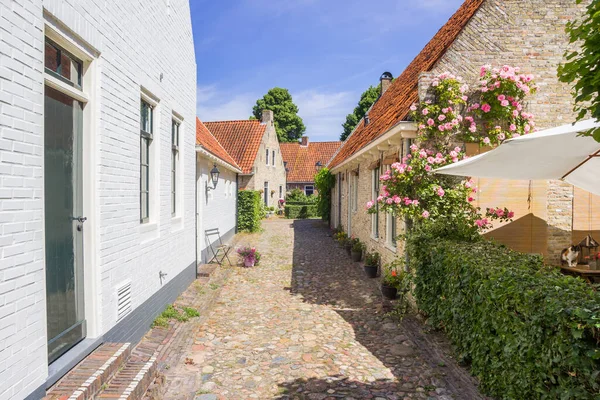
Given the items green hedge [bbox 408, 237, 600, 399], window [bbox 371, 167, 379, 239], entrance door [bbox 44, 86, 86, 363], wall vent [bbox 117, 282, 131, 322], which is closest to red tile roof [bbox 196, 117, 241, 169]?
window [bbox 371, 167, 379, 239]

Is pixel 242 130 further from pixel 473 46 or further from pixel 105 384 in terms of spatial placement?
pixel 105 384

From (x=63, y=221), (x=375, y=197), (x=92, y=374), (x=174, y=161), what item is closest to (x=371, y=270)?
(x=375, y=197)

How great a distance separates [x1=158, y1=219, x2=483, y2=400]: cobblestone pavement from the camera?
444 cm

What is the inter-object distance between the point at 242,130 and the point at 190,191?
56.9 ft

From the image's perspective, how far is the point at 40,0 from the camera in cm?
317

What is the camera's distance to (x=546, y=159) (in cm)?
464

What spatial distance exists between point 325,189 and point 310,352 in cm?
1692

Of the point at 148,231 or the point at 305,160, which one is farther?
the point at 305,160

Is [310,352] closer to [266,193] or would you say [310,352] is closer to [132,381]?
[132,381]

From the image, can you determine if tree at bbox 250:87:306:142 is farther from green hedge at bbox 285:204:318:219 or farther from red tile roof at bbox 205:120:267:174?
red tile roof at bbox 205:120:267:174

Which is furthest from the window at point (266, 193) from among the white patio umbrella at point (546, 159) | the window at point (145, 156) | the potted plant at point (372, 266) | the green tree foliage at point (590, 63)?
the green tree foliage at point (590, 63)

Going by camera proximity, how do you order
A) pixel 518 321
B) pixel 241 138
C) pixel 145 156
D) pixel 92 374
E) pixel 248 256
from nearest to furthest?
1. pixel 518 321
2. pixel 92 374
3. pixel 145 156
4. pixel 248 256
5. pixel 241 138

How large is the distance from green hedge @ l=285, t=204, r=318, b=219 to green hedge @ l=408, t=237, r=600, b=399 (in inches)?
969

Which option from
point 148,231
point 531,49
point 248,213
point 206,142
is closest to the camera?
point 148,231
